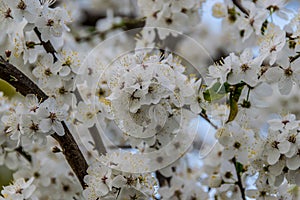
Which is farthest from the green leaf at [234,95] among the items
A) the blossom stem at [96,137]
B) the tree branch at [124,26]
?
the tree branch at [124,26]

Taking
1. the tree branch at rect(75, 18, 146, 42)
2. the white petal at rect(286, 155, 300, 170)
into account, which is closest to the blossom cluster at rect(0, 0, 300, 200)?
the white petal at rect(286, 155, 300, 170)

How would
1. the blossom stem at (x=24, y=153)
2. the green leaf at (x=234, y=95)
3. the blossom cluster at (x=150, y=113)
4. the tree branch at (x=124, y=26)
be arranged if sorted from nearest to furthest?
1. the blossom cluster at (x=150, y=113)
2. the green leaf at (x=234, y=95)
3. the blossom stem at (x=24, y=153)
4. the tree branch at (x=124, y=26)

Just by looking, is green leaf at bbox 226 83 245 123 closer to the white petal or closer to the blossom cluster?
the blossom cluster

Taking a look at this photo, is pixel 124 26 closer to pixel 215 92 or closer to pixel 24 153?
pixel 24 153

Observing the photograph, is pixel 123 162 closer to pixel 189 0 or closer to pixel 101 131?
pixel 101 131

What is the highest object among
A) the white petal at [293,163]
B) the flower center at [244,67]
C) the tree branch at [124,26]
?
the tree branch at [124,26]

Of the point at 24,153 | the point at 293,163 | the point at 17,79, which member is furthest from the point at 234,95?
the point at 24,153

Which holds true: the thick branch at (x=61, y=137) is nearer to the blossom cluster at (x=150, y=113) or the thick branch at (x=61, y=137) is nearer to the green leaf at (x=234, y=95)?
the blossom cluster at (x=150, y=113)

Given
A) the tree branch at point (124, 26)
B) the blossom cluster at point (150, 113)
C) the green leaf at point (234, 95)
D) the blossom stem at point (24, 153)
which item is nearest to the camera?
the blossom cluster at point (150, 113)
